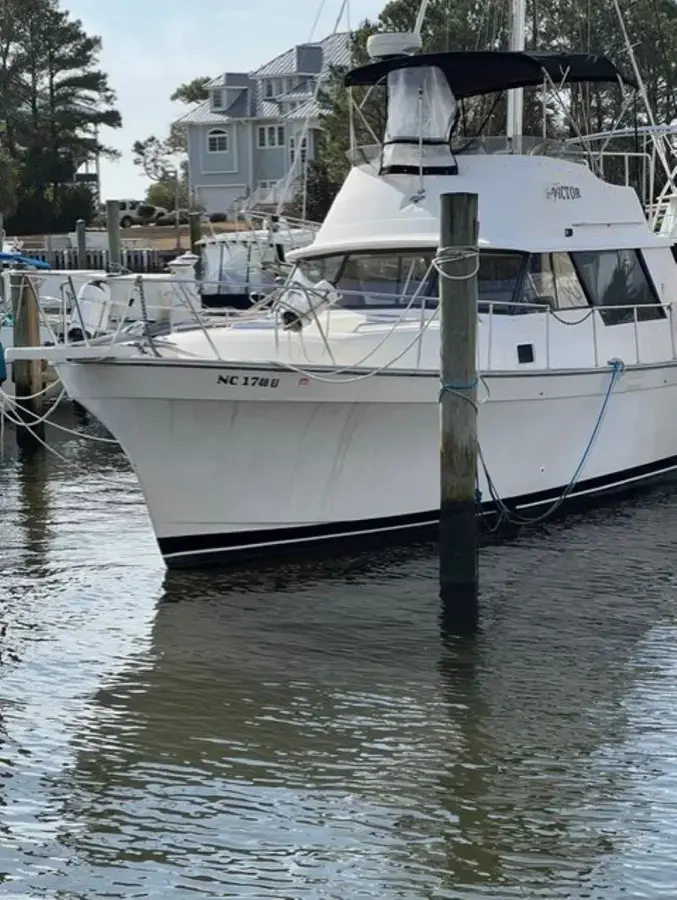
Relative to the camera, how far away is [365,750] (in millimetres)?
8164

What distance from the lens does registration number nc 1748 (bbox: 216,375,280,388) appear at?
11.2m

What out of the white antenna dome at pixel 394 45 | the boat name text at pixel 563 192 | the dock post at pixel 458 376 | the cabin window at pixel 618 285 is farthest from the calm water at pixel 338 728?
the white antenna dome at pixel 394 45

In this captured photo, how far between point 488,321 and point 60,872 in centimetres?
727

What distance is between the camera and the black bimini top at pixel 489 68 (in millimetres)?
13594

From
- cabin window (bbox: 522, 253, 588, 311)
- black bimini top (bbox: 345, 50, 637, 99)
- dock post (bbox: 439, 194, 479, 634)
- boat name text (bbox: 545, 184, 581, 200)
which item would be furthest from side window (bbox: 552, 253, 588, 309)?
dock post (bbox: 439, 194, 479, 634)

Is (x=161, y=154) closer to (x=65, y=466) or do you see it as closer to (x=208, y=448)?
(x=65, y=466)

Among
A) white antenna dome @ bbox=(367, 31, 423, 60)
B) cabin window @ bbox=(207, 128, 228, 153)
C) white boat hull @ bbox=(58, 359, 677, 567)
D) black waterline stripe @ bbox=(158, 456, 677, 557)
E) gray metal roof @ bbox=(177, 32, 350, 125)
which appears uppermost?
gray metal roof @ bbox=(177, 32, 350, 125)

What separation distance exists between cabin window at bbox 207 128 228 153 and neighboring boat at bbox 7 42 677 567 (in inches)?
2005

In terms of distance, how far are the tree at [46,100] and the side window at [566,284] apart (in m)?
43.5

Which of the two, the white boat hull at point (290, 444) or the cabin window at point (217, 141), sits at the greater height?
the cabin window at point (217, 141)

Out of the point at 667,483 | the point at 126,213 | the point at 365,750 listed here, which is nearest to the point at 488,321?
the point at 667,483

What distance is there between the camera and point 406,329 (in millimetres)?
12398

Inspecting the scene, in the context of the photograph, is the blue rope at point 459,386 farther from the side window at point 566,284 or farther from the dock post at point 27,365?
the dock post at point 27,365

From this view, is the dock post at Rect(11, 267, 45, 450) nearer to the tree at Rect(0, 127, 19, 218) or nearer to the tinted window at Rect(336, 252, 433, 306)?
the tinted window at Rect(336, 252, 433, 306)
